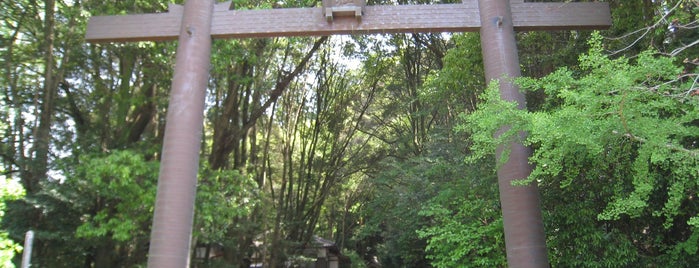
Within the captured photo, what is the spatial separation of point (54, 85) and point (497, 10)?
868 cm

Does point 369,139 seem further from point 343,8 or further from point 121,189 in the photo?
point 343,8

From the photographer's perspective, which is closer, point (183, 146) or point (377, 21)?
point (183, 146)

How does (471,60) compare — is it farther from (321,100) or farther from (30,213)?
(321,100)

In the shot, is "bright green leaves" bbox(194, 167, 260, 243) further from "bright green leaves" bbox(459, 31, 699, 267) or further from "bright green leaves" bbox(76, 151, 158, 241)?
"bright green leaves" bbox(459, 31, 699, 267)

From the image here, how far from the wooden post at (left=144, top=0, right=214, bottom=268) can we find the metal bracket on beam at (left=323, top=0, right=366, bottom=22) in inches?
52.2

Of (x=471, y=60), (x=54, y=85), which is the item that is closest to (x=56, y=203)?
(x=54, y=85)

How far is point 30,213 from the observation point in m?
8.52

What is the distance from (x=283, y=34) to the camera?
5.41 metres

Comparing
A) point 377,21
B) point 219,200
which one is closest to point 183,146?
point 377,21

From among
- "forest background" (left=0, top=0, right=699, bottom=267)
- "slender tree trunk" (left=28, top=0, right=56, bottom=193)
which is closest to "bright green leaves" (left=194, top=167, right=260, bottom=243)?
"forest background" (left=0, top=0, right=699, bottom=267)

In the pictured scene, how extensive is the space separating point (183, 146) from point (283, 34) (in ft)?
5.27

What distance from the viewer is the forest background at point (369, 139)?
3629mm

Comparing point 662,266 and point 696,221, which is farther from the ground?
point 696,221

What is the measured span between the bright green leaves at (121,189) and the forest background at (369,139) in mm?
39
